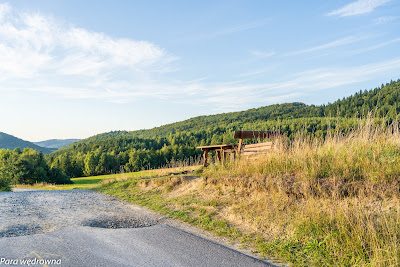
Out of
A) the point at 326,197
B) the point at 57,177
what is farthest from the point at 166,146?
the point at 326,197

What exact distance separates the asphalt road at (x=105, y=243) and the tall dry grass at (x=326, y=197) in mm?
922

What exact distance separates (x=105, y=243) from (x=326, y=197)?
3.86m

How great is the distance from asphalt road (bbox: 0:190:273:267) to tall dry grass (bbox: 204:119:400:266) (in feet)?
3.03

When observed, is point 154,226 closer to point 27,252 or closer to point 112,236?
point 112,236

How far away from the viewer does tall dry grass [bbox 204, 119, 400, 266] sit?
3445 millimetres

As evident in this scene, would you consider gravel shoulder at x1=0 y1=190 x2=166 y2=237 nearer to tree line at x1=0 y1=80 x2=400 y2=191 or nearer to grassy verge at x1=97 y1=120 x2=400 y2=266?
grassy verge at x1=97 y1=120 x2=400 y2=266

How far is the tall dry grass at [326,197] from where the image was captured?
3445 millimetres

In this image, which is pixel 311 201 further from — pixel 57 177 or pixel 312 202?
pixel 57 177

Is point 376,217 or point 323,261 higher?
point 376,217

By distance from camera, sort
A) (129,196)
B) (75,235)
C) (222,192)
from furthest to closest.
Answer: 1. (129,196)
2. (222,192)
3. (75,235)

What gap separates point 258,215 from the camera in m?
5.16

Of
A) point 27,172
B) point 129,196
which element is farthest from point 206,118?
point 129,196

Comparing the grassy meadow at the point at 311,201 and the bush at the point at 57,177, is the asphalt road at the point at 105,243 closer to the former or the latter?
the grassy meadow at the point at 311,201

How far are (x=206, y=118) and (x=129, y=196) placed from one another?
132451mm
